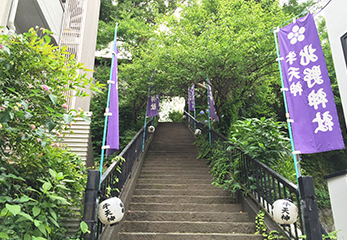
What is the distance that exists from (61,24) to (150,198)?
562 cm

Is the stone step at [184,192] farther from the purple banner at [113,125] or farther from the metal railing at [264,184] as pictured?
the purple banner at [113,125]

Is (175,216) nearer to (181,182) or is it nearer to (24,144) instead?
(181,182)

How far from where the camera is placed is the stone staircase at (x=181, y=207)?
15.1 feet

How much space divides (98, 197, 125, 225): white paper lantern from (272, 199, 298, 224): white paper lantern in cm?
238

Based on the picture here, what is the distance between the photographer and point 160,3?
602 inches

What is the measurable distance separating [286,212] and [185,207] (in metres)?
2.36

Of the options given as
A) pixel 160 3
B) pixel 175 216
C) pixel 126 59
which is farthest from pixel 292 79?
pixel 160 3

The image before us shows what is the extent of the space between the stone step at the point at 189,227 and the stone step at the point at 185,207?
2.32 ft

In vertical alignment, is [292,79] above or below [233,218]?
above

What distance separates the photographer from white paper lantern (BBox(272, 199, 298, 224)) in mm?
3648

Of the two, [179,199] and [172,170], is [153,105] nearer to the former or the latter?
[172,170]

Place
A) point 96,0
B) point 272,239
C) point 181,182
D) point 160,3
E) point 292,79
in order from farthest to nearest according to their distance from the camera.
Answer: point 160,3 → point 96,0 → point 181,182 → point 292,79 → point 272,239

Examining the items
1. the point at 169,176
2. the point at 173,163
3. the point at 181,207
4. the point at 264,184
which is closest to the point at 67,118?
the point at 181,207

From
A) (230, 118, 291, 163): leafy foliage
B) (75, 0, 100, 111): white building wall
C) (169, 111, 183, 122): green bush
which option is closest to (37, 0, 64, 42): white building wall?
(75, 0, 100, 111): white building wall
